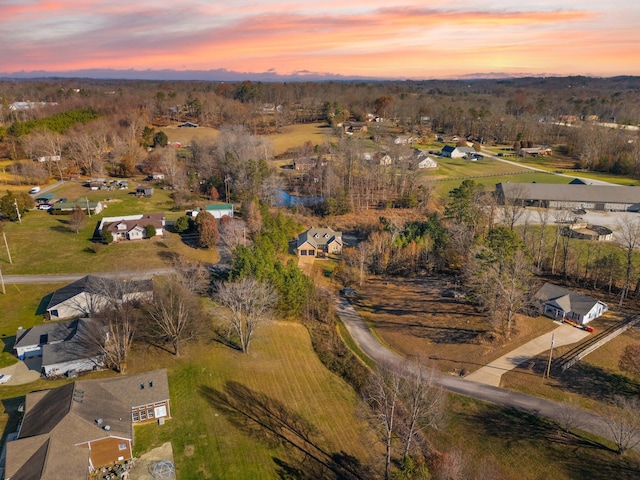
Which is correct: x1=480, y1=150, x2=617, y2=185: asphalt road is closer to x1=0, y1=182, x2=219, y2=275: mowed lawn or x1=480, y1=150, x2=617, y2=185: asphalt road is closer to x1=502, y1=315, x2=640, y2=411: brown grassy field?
x1=502, y1=315, x2=640, y2=411: brown grassy field

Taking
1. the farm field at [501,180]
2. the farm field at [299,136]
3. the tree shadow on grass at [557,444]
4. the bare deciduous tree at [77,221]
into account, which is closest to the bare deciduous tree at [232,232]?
the bare deciduous tree at [77,221]

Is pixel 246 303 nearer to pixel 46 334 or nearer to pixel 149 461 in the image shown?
pixel 149 461

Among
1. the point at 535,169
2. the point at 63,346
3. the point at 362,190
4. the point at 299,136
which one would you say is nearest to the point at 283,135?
the point at 299,136

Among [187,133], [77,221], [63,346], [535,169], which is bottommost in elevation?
[63,346]

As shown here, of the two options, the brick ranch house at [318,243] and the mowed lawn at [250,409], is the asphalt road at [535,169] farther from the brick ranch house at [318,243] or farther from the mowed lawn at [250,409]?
the mowed lawn at [250,409]

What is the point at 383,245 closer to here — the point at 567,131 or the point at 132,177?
the point at 132,177

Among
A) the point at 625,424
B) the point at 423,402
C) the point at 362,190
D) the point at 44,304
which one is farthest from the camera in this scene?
the point at 362,190
